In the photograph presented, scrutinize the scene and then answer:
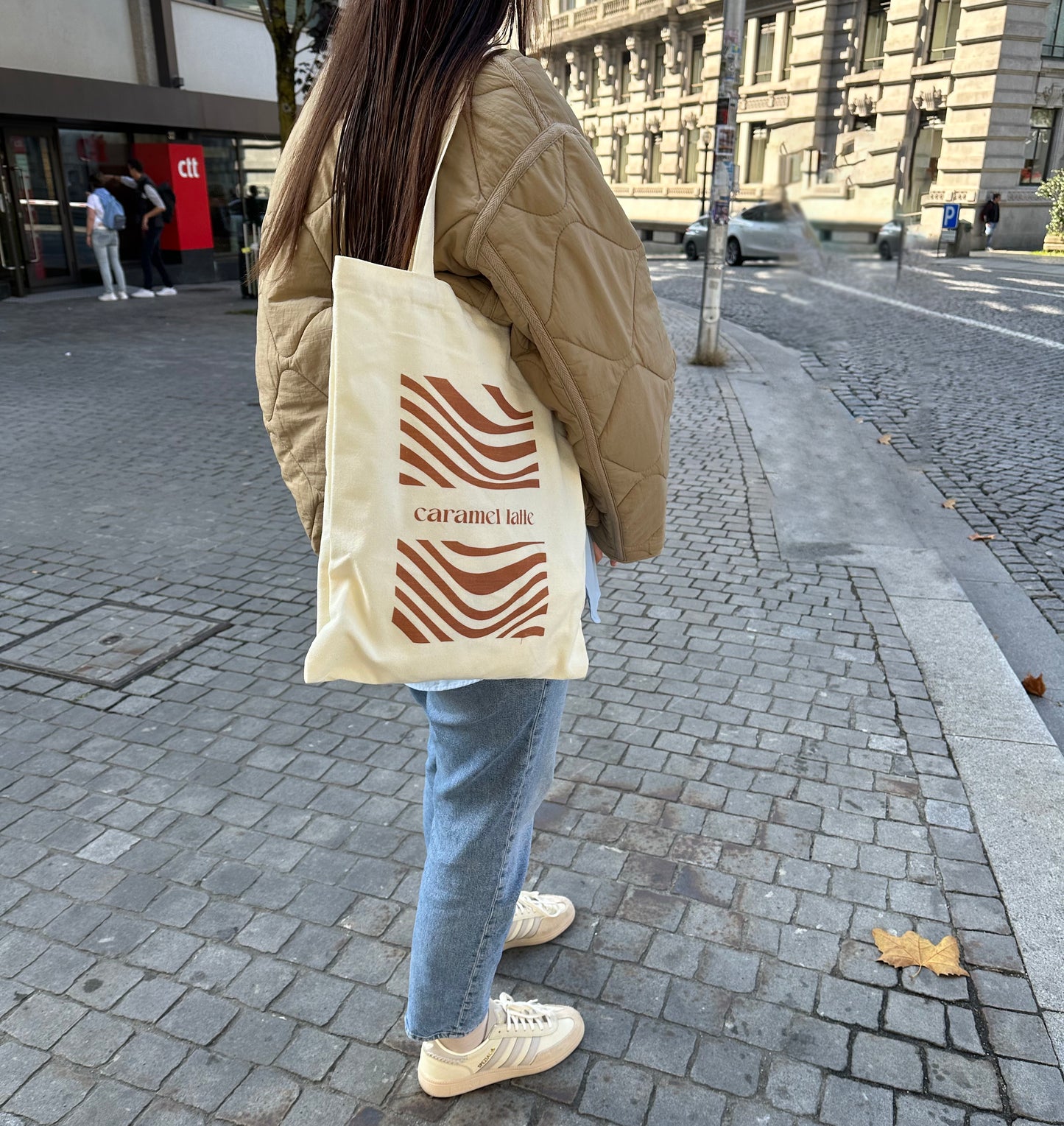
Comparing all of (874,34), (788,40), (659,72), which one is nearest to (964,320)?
(788,40)

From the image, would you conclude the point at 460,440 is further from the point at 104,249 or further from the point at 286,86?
the point at 104,249

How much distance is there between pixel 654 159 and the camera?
134 ft

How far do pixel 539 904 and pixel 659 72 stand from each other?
44.6 metres

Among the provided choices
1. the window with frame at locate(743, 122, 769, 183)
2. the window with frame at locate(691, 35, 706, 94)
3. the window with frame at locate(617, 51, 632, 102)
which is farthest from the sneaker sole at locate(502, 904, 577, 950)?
the window with frame at locate(617, 51, 632, 102)

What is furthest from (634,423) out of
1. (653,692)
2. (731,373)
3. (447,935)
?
(731,373)

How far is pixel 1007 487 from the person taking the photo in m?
6.86

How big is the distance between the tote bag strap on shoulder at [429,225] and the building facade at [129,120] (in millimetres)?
13766

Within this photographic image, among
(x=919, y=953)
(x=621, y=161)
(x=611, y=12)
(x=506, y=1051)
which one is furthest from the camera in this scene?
(x=611, y=12)

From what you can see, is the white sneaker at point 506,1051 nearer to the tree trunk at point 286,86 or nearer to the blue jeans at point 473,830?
the blue jeans at point 473,830

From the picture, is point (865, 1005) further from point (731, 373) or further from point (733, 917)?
point (731, 373)

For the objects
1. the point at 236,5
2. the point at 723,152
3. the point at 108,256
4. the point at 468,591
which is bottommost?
the point at 108,256

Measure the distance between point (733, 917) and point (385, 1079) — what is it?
0.97 metres

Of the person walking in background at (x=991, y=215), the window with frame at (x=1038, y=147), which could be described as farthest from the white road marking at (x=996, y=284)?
the window with frame at (x=1038, y=147)

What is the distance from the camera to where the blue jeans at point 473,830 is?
171cm
